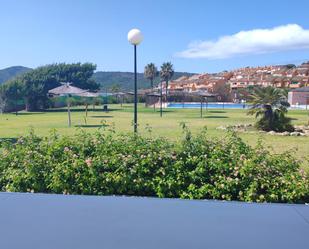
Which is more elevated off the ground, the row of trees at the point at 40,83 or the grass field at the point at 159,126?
the row of trees at the point at 40,83

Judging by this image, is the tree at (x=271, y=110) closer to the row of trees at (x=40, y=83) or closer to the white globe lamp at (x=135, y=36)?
the white globe lamp at (x=135, y=36)

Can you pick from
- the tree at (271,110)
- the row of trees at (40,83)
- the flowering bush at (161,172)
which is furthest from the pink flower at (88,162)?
the row of trees at (40,83)

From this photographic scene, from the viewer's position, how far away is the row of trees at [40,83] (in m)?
40.2

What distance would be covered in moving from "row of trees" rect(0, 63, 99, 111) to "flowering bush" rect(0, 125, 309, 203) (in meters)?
37.6

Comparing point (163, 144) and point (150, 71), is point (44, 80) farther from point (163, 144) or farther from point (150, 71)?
point (163, 144)

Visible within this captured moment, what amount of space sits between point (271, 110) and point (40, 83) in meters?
34.6

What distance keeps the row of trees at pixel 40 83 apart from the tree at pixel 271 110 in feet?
96.8

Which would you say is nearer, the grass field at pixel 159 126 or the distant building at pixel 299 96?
the grass field at pixel 159 126

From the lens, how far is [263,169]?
3.62m

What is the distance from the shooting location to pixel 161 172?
3625mm

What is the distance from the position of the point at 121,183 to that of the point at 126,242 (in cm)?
192

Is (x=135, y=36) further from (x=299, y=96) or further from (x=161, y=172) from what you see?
(x=299, y=96)

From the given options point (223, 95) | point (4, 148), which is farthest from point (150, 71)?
point (4, 148)

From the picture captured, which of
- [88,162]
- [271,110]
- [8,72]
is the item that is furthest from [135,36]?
[8,72]
